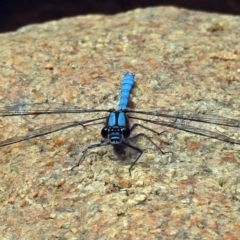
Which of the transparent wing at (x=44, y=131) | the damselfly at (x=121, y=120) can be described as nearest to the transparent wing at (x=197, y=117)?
the damselfly at (x=121, y=120)

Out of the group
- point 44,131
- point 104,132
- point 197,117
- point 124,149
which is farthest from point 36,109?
point 197,117

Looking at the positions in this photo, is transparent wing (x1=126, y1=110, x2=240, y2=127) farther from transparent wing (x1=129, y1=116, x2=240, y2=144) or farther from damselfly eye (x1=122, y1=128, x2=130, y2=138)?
damselfly eye (x1=122, y1=128, x2=130, y2=138)

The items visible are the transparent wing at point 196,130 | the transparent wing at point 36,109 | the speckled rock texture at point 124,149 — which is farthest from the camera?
the transparent wing at point 36,109

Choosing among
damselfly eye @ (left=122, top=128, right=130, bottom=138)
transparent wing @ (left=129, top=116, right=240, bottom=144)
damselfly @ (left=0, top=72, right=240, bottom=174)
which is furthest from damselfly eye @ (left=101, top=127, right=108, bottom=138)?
transparent wing @ (left=129, top=116, right=240, bottom=144)

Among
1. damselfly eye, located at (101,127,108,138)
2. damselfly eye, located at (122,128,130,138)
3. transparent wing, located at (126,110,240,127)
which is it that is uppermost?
transparent wing, located at (126,110,240,127)

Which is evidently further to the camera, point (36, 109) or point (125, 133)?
point (36, 109)

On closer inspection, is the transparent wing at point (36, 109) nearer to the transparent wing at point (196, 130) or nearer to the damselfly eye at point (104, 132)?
the damselfly eye at point (104, 132)

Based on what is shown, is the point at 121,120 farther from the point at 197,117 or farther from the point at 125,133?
the point at 197,117

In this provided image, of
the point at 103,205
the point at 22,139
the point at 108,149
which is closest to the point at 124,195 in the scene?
the point at 103,205

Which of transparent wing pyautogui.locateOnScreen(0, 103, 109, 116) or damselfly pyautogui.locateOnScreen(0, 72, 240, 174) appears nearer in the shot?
damselfly pyautogui.locateOnScreen(0, 72, 240, 174)
